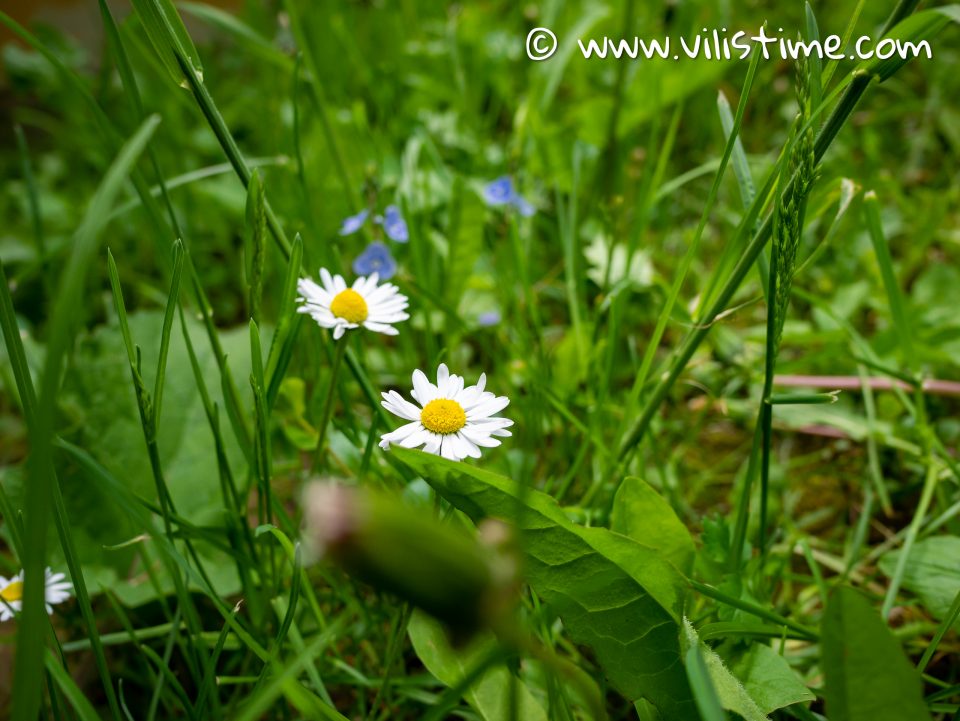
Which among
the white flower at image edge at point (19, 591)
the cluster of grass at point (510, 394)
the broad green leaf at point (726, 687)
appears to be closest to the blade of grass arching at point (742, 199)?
the cluster of grass at point (510, 394)

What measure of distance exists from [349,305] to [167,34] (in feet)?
0.84

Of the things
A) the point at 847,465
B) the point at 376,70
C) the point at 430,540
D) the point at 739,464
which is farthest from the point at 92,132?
the point at 430,540

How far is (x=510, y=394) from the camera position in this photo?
98 centimetres

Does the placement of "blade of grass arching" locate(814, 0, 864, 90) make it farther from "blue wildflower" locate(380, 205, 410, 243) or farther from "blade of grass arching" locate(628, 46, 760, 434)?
"blue wildflower" locate(380, 205, 410, 243)

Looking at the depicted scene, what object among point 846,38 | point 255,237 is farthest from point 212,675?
point 846,38

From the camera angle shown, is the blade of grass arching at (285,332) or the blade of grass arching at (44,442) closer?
the blade of grass arching at (44,442)

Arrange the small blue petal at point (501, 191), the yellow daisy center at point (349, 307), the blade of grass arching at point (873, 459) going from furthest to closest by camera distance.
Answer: the small blue petal at point (501, 191) → the blade of grass arching at point (873, 459) → the yellow daisy center at point (349, 307)

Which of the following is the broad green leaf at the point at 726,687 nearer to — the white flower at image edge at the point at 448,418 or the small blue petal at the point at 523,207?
the white flower at image edge at the point at 448,418

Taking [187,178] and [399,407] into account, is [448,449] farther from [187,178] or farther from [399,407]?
[187,178]

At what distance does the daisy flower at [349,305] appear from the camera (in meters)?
0.63

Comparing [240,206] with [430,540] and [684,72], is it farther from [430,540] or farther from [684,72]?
[430,540]

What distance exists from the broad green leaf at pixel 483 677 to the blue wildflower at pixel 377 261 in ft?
1.65

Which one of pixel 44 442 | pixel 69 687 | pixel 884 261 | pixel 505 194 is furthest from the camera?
pixel 505 194

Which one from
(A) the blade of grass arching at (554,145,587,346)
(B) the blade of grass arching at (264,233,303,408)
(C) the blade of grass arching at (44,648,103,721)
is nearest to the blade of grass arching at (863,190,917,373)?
(A) the blade of grass arching at (554,145,587,346)
